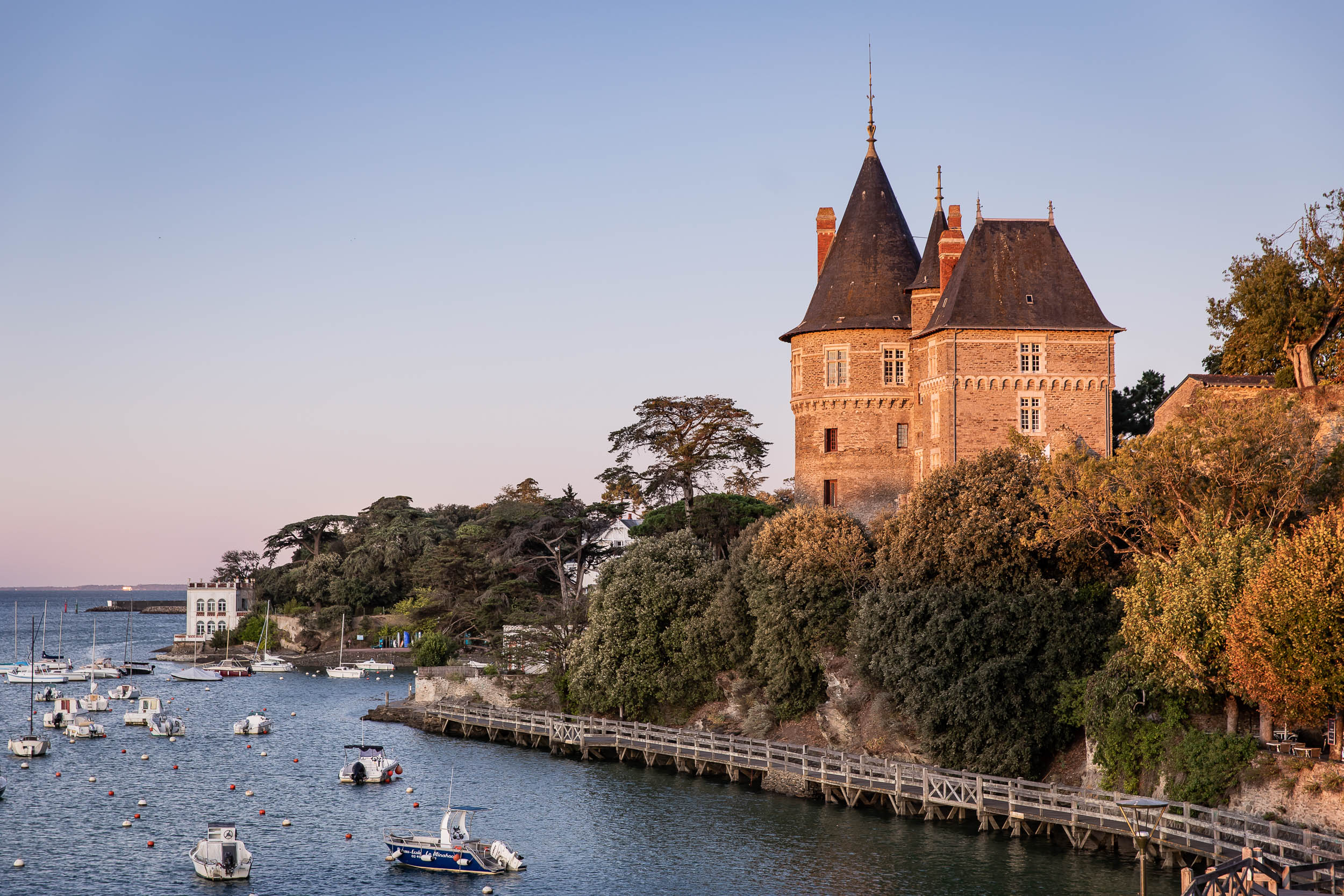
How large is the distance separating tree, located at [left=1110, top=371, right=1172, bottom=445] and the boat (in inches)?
2320

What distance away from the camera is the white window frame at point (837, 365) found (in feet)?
213

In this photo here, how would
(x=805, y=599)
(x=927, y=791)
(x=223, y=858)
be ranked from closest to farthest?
(x=223, y=858) < (x=927, y=791) < (x=805, y=599)

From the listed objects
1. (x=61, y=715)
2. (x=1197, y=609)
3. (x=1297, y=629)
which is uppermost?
(x=1197, y=609)

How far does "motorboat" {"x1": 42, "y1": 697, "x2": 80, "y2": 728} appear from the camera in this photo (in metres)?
80.8

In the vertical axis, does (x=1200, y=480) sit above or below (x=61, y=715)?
above

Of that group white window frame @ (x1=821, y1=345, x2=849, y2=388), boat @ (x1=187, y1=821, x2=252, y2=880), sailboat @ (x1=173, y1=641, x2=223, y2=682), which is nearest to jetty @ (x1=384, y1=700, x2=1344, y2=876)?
white window frame @ (x1=821, y1=345, x2=849, y2=388)

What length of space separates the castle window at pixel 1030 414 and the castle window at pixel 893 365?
7.47 metres

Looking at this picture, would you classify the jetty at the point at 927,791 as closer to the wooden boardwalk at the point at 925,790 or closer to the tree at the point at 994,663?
the wooden boardwalk at the point at 925,790

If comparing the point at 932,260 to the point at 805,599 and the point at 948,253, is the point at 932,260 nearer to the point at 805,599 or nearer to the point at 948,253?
the point at 948,253

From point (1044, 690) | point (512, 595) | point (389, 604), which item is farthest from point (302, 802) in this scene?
point (389, 604)

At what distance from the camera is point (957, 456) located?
5800 centimetres

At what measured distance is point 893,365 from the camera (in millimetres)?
64312

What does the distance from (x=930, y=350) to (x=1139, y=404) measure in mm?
27969

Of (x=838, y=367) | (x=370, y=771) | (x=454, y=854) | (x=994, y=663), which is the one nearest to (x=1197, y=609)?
(x=994, y=663)
